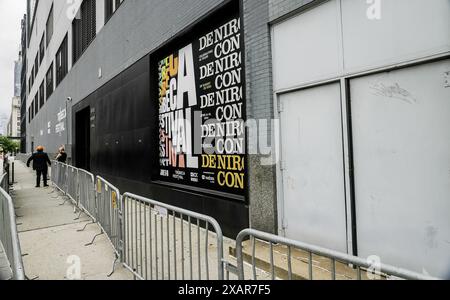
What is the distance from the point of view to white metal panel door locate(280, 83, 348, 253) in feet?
14.0

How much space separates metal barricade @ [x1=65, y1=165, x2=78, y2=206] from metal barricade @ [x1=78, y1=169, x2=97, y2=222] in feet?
1.86

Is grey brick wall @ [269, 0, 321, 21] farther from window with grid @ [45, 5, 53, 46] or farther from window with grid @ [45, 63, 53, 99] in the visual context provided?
window with grid @ [45, 5, 53, 46]

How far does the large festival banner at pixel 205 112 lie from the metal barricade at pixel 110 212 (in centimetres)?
212

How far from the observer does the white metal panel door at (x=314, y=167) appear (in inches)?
168

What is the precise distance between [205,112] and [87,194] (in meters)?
3.66

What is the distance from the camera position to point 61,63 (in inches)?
920

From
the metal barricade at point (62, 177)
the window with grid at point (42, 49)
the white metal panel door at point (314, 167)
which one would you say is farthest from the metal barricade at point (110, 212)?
the window with grid at point (42, 49)

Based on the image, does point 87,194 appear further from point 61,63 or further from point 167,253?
point 61,63

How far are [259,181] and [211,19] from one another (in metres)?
3.73

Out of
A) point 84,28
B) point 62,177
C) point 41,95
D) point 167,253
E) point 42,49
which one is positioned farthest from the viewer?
point 41,95

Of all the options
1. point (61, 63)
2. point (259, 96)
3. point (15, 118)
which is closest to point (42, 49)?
point (61, 63)

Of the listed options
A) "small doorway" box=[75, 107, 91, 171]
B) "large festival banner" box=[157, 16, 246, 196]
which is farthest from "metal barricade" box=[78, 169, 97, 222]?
"small doorway" box=[75, 107, 91, 171]

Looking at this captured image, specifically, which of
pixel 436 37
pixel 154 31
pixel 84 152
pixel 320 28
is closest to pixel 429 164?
pixel 436 37

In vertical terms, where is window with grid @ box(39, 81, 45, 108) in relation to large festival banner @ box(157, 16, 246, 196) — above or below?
above
